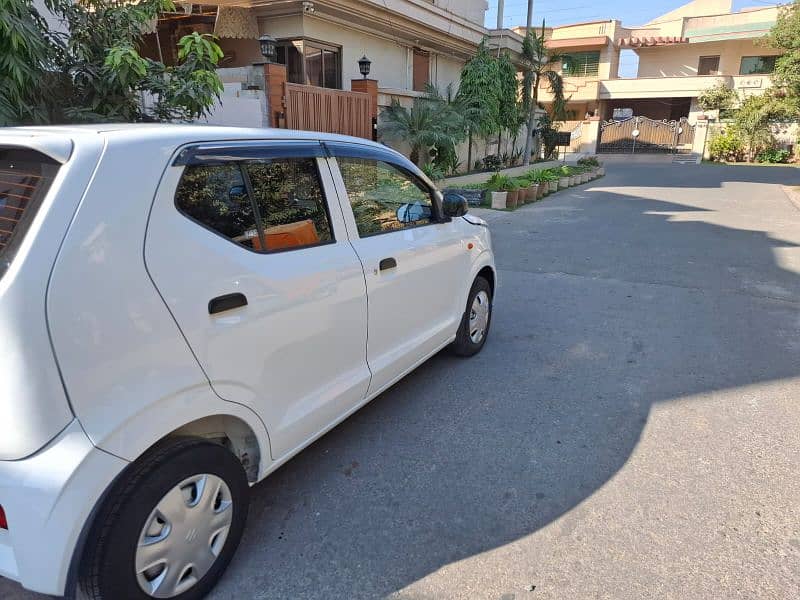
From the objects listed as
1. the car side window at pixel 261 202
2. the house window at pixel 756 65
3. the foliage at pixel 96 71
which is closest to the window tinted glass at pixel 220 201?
the car side window at pixel 261 202

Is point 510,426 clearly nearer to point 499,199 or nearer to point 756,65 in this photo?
point 499,199

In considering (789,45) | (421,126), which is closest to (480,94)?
(421,126)

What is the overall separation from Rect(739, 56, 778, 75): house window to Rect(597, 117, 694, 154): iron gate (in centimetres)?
609

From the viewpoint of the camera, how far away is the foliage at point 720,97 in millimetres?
33125

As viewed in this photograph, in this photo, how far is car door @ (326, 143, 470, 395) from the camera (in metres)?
3.13

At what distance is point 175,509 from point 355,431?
5.37ft

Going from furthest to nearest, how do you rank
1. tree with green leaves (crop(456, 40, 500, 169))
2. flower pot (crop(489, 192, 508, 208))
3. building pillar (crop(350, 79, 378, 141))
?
tree with green leaves (crop(456, 40, 500, 169)) → flower pot (crop(489, 192, 508, 208)) → building pillar (crop(350, 79, 378, 141))

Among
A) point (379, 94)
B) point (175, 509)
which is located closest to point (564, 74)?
point (379, 94)

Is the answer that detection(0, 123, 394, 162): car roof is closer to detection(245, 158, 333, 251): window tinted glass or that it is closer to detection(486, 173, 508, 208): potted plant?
detection(245, 158, 333, 251): window tinted glass

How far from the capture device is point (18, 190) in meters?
1.84

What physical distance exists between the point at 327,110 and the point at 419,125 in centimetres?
326

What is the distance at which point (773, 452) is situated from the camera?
3.38 meters

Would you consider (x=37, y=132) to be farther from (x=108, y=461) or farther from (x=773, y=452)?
(x=773, y=452)

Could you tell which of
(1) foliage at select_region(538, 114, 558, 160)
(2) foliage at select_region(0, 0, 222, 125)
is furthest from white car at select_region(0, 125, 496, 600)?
(1) foliage at select_region(538, 114, 558, 160)
